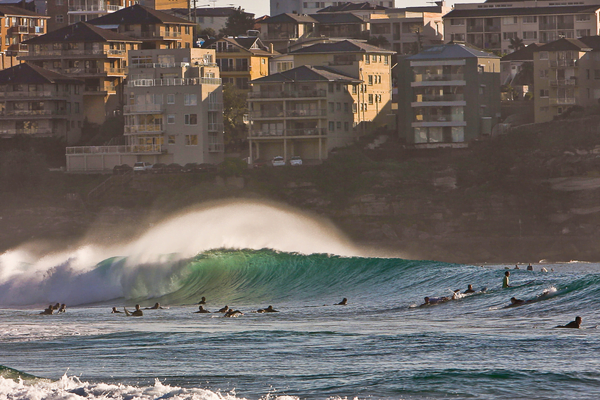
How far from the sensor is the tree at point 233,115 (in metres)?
80.9

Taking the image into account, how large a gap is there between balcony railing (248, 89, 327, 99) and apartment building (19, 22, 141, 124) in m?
14.8

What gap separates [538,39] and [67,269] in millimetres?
71531

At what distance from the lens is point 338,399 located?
1562 centimetres

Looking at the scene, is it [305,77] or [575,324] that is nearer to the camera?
[575,324]

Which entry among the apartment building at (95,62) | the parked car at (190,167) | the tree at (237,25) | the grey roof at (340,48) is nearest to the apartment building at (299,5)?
the tree at (237,25)

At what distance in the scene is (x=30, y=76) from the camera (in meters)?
82.4

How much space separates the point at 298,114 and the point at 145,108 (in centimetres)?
1145

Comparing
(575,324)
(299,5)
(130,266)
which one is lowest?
(130,266)

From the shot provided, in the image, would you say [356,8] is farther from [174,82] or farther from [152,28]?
[174,82]

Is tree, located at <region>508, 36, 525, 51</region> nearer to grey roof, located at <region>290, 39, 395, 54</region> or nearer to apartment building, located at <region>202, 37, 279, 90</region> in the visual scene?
grey roof, located at <region>290, 39, 395, 54</region>

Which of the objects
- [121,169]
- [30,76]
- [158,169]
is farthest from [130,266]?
[30,76]

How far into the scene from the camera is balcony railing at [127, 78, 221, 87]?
77000 mm

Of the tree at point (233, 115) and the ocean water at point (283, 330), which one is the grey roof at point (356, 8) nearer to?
the tree at point (233, 115)

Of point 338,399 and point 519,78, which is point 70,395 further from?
point 519,78
